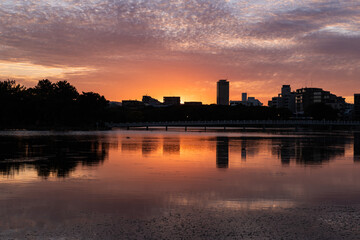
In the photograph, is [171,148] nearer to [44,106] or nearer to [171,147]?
[171,147]

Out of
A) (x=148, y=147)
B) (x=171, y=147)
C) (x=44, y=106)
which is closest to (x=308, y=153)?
(x=171, y=147)

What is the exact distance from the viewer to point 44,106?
495 feet

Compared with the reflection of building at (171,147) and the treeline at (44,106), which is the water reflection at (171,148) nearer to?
the reflection of building at (171,147)

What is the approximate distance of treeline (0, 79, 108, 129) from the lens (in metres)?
148

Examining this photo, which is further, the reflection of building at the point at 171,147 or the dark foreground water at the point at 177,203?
the reflection of building at the point at 171,147

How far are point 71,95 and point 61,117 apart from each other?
1124 cm

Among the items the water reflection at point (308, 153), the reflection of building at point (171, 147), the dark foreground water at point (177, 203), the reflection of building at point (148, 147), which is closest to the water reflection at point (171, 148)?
the reflection of building at point (171, 147)

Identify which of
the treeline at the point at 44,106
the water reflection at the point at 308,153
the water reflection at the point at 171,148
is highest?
the treeline at the point at 44,106

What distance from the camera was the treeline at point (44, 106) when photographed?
5807 inches

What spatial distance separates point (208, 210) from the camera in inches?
580

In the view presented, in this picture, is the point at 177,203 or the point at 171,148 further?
the point at 171,148

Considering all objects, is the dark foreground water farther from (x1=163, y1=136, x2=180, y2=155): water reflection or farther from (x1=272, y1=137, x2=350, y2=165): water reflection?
(x1=163, y1=136, x2=180, y2=155): water reflection

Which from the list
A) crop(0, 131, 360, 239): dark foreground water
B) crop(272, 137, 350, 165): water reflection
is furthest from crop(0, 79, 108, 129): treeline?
crop(0, 131, 360, 239): dark foreground water

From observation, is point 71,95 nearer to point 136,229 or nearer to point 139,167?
point 139,167
